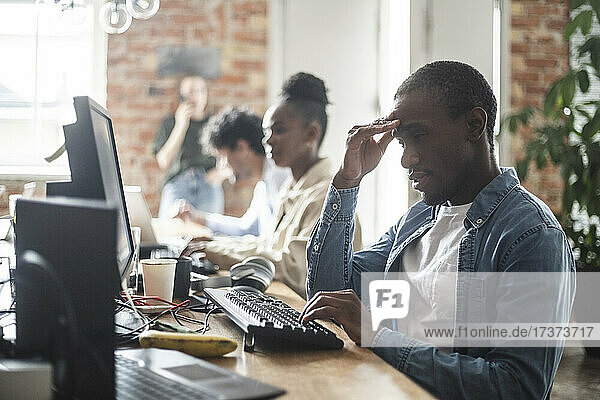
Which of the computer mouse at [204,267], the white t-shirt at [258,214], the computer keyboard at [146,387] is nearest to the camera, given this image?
the computer keyboard at [146,387]

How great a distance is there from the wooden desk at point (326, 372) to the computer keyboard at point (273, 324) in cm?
2

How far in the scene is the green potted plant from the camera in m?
3.08

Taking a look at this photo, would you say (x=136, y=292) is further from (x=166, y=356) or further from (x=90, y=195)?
(x=166, y=356)

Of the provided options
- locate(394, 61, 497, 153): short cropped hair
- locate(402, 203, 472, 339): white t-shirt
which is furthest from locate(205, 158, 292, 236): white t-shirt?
locate(394, 61, 497, 153): short cropped hair

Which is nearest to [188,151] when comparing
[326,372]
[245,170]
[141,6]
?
[245,170]

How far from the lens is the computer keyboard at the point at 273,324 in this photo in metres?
1.21

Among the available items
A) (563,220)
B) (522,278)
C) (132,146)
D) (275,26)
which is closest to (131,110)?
(132,146)

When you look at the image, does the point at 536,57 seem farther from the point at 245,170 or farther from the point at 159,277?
the point at 159,277

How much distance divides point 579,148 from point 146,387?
2909 millimetres

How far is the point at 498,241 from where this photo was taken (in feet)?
4.40

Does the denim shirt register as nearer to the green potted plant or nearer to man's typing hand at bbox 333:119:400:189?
man's typing hand at bbox 333:119:400:189

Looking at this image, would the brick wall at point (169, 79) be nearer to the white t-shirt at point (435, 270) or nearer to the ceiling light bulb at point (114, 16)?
the ceiling light bulb at point (114, 16)

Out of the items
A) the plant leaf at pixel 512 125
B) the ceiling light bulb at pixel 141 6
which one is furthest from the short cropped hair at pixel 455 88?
the plant leaf at pixel 512 125

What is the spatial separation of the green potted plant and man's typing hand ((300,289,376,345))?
6.89ft
